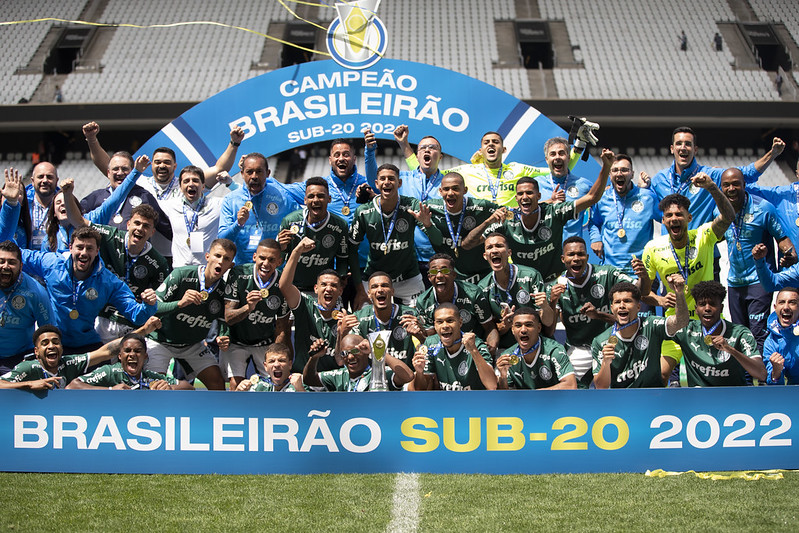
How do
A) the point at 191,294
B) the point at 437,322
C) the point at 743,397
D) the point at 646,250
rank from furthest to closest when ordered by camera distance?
the point at 646,250, the point at 191,294, the point at 437,322, the point at 743,397

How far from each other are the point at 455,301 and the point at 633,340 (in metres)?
1.37

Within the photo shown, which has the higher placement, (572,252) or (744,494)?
(572,252)

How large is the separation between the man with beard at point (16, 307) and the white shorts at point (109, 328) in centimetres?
42

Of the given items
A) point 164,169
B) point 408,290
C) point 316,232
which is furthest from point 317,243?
point 164,169

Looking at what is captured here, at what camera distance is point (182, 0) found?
83.2 ft

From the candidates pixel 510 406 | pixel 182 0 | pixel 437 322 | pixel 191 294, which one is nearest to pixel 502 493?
pixel 510 406

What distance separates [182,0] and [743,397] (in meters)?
23.4

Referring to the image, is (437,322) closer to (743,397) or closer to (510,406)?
(510,406)

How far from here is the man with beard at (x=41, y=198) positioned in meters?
7.41

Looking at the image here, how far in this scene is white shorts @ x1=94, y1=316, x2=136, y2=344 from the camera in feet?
22.3

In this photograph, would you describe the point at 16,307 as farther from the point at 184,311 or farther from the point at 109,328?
the point at 184,311

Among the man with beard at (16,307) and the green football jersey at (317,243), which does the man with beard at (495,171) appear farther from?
the man with beard at (16,307)

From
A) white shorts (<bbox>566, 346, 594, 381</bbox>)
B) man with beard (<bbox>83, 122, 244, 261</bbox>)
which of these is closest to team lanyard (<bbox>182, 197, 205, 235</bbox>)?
man with beard (<bbox>83, 122, 244, 261</bbox>)

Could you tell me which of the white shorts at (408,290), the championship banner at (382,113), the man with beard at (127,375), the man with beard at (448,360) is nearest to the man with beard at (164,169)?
the championship banner at (382,113)
